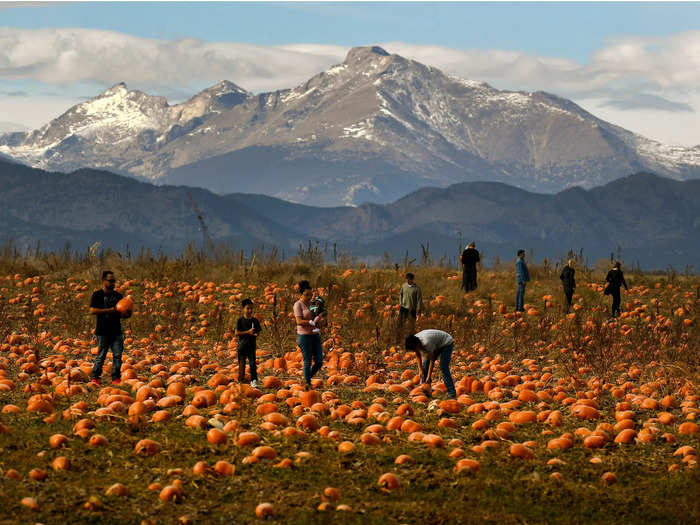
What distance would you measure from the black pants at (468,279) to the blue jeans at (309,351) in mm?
12799

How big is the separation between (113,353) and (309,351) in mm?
2795

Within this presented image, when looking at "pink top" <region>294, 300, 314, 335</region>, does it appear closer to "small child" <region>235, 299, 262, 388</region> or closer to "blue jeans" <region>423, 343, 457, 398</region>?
"small child" <region>235, 299, 262, 388</region>

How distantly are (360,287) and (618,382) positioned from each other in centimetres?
1098

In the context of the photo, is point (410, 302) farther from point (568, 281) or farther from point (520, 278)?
point (568, 281)

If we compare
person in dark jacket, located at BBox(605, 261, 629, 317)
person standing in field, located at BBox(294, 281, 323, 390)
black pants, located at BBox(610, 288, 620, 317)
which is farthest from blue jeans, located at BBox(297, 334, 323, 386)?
black pants, located at BBox(610, 288, 620, 317)

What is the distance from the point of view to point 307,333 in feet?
38.4

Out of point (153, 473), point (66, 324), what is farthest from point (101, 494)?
point (66, 324)

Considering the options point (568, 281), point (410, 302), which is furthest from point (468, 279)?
point (410, 302)

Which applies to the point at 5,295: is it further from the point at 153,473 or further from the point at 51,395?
the point at 153,473

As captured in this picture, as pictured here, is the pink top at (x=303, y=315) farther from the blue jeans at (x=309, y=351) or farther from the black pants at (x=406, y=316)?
the black pants at (x=406, y=316)

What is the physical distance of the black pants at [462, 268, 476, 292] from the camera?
79.6 ft

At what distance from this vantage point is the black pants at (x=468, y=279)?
24266mm

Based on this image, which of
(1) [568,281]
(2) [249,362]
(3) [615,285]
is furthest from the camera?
(1) [568,281]

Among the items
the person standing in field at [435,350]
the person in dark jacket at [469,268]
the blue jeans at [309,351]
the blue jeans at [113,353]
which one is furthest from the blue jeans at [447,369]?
the person in dark jacket at [469,268]
